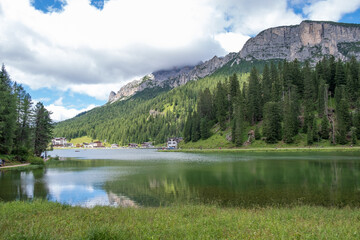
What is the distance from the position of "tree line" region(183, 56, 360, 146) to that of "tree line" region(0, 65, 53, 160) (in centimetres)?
7549

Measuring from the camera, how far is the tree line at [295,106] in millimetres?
88312

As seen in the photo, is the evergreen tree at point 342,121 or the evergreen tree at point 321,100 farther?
the evergreen tree at point 321,100

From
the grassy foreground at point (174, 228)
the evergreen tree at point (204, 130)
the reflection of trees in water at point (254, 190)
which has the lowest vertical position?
the reflection of trees in water at point (254, 190)

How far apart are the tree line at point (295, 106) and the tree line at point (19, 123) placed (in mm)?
75490

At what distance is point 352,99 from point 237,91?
50642 mm

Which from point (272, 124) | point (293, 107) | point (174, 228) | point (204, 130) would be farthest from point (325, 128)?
point (174, 228)

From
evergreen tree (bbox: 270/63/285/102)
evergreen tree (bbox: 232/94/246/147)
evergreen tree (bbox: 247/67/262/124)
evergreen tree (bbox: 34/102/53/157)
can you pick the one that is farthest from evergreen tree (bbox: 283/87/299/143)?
evergreen tree (bbox: 34/102/53/157)

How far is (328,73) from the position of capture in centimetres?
11219

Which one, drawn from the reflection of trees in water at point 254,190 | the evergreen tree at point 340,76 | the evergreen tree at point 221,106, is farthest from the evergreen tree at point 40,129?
the evergreen tree at point 340,76

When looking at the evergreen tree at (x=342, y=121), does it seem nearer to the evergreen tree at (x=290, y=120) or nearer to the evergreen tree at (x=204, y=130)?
the evergreen tree at (x=290, y=120)

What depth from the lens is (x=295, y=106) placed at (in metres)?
98.9

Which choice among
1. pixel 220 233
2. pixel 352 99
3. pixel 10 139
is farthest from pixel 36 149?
pixel 352 99

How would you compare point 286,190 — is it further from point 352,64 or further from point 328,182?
point 352,64

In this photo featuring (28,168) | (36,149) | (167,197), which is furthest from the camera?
(36,149)
